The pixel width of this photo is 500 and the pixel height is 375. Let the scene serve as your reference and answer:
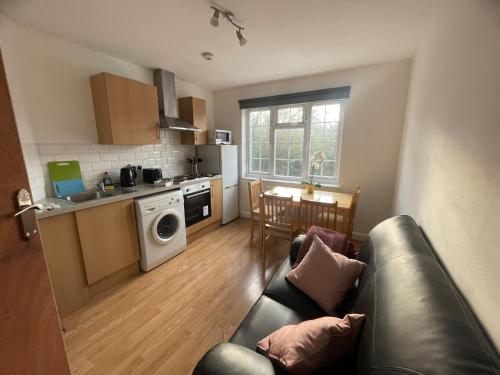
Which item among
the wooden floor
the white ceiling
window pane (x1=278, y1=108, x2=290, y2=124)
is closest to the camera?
the wooden floor

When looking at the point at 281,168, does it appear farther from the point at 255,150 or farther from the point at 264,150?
the point at 255,150

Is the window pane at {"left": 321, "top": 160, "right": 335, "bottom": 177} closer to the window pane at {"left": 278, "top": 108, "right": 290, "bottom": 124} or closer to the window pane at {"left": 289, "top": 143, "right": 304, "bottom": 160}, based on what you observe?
the window pane at {"left": 289, "top": 143, "right": 304, "bottom": 160}

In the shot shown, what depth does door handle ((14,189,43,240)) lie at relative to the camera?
86cm

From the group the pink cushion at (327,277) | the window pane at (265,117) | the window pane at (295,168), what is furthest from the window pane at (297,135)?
the pink cushion at (327,277)

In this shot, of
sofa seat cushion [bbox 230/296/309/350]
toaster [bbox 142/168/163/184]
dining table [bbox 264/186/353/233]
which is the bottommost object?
sofa seat cushion [bbox 230/296/309/350]

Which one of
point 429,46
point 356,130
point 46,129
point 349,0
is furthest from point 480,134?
point 46,129

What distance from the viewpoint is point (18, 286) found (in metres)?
0.88

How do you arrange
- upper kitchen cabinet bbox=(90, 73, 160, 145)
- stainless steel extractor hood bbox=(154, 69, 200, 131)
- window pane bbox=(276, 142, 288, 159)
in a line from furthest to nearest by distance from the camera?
window pane bbox=(276, 142, 288, 159), stainless steel extractor hood bbox=(154, 69, 200, 131), upper kitchen cabinet bbox=(90, 73, 160, 145)

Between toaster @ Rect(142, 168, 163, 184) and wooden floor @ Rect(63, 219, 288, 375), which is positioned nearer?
wooden floor @ Rect(63, 219, 288, 375)

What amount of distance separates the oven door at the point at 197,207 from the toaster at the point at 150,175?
0.44 meters

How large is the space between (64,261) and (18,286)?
1.01 m

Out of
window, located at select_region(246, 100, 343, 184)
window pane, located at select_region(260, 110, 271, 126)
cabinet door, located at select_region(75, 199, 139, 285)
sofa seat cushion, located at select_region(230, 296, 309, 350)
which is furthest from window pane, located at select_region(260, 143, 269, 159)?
sofa seat cushion, located at select_region(230, 296, 309, 350)

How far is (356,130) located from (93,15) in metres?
3.01

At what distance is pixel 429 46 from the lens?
165 cm
